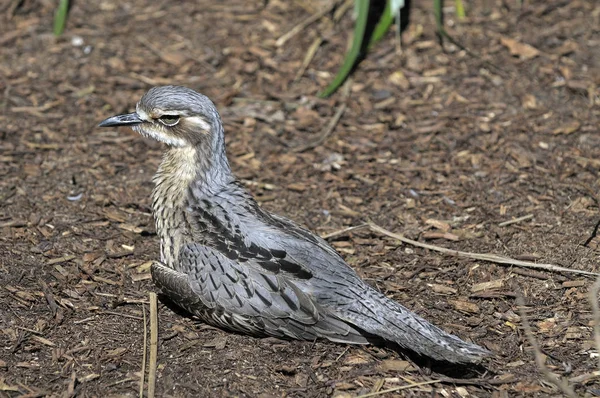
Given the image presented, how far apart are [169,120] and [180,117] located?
0.08 meters

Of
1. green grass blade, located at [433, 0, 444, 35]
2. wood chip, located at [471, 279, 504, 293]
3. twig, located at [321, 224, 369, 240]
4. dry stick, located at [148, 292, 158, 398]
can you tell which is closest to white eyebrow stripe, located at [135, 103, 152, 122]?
dry stick, located at [148, 292, 158, 398]

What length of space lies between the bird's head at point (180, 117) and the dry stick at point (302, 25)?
2964 millimetres

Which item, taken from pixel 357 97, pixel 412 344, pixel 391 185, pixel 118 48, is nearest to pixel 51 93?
pixel 118 48

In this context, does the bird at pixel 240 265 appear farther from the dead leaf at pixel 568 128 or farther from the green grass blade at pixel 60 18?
the green grass blade at pixel 60 18

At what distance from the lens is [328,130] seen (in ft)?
23.6

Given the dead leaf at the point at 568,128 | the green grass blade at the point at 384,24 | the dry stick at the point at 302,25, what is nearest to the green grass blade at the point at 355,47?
the green grass blade at the point at 384,24

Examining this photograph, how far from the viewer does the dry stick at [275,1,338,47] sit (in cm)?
820

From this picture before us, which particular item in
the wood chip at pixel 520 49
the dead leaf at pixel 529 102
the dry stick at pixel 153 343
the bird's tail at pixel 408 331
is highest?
the wood chip at pixel 520 49

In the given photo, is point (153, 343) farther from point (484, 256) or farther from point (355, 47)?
point (355, 47)

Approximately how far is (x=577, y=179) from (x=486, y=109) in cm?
122

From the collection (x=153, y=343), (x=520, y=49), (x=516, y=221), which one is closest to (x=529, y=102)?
(x=520, y=49)

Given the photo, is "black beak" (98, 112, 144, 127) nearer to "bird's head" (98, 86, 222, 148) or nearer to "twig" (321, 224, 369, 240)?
"bird's head" (98, 86, 222, 148)

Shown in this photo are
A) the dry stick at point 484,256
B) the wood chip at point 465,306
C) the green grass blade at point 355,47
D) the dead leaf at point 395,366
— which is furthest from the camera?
the green grass blade at point 355,47

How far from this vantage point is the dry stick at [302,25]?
820 centimetres
